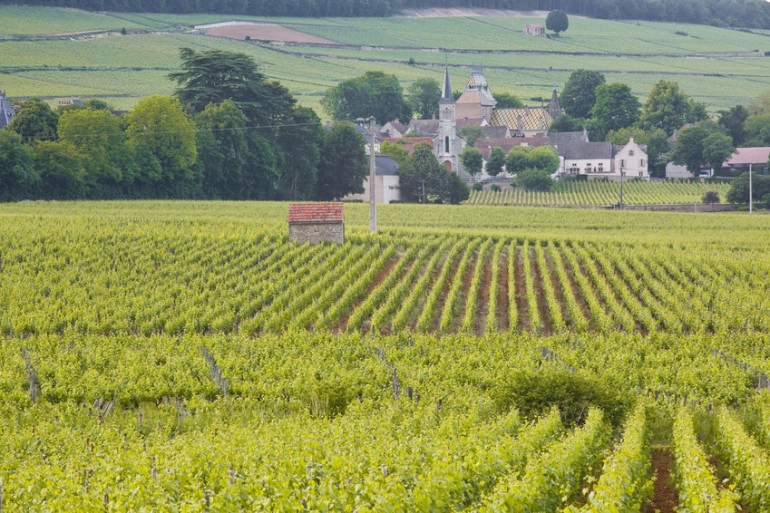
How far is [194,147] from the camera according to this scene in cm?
7525

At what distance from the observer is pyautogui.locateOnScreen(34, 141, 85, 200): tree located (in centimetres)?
6725

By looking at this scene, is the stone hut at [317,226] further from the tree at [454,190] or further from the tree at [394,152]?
the tree at [394,152]

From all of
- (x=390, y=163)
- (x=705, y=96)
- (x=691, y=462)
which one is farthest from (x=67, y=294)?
(x=705, y=96)

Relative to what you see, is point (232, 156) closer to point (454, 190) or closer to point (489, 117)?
point (454, 190)

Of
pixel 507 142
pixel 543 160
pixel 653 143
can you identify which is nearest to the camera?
pixel 543 160

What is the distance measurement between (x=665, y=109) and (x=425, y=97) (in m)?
37.5

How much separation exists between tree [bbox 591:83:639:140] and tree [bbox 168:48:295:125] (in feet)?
255

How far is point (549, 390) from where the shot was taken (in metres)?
21.7

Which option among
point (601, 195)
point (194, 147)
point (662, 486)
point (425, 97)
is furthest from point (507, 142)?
point (662, 486)

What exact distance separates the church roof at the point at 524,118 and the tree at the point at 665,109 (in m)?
16.4

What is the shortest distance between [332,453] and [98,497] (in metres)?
3.49

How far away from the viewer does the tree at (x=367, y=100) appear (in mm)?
148750

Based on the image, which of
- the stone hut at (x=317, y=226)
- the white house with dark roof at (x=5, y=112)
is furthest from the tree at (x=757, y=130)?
the stone hut at (x=317, y=226)

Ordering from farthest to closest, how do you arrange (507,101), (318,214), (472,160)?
(507,101) → (472,160) → (318,214)
